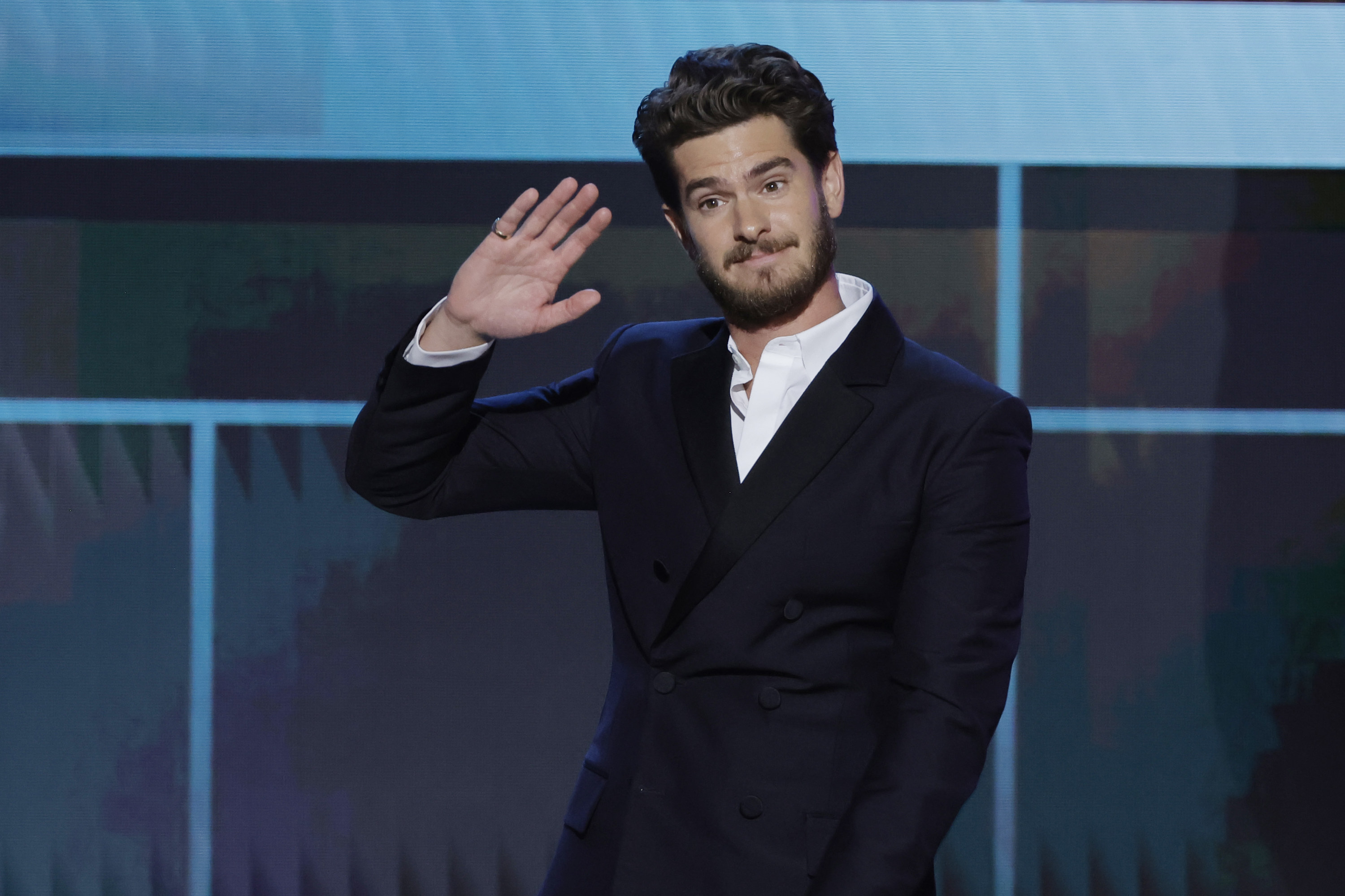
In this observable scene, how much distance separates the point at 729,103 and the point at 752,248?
0.17 metres

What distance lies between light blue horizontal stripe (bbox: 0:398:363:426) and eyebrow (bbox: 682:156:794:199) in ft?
5.16

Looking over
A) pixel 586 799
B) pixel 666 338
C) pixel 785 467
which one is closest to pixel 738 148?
pixel 666 338

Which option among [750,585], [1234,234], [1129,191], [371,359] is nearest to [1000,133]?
[1129,191]

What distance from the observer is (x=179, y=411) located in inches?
111

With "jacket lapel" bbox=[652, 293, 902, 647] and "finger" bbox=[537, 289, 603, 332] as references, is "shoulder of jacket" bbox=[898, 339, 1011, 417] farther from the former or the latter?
"finger" bbox=[537, 289, 603, 332]

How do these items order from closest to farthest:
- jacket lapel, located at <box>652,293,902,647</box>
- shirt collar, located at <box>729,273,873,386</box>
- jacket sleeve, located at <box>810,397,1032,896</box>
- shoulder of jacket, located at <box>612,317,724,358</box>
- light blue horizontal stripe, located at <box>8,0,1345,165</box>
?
jacket sleeve, located at <box>810,397,1032,896</box> < jacket lapel, located at <box>652,293,902,647</box> < shirt collar, located at <box>729,273,873,386</box> < shoulder of jacket, located at <box>612,317,724,358</box> < light blue horizontal stripe, located at <box>8,0,1345,165</box>

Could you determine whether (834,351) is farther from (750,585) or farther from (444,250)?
(444,250)

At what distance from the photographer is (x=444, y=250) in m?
2.83

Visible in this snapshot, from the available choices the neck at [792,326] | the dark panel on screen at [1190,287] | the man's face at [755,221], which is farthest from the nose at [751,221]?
the dark panel on screen at [1190,287]

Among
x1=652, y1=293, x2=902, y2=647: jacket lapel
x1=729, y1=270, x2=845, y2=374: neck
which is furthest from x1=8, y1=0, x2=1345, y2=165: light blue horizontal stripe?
x1=652, y1=293, x2=902, y2=647: jacket lapel

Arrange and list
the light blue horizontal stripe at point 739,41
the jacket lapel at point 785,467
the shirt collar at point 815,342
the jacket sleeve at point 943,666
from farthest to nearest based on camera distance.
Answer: the light blue horizontal stripe at point 739,41
the shirt collar at point 815,342
the jacket lapel at point 785,467
the jacket sleeve at point 943,666

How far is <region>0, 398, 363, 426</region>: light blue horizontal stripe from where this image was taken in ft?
9.27

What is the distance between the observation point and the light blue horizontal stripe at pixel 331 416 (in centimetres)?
279

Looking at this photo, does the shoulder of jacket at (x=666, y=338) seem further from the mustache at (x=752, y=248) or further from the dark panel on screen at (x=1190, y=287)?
the dark panel on screen at (x=1190, y=287)
